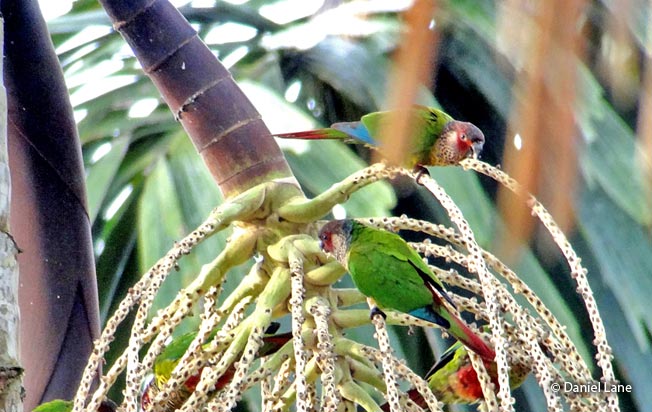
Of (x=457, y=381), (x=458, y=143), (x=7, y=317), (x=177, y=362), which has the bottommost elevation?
(x=457, y=381)

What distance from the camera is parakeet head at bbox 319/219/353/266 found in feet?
3.75

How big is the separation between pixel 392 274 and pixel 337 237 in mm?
111

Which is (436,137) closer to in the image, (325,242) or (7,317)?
(325,242)

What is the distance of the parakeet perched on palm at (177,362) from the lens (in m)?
1.18

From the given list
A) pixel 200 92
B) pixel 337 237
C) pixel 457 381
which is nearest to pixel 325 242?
pixel 337 237

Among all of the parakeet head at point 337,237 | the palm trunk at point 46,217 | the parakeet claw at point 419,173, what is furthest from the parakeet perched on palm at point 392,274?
the palm trunk at point 46,217

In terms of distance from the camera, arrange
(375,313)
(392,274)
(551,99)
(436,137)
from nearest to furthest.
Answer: (551,99) → (375,313) → (392,274) → (436,137)

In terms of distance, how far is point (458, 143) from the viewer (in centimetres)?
138

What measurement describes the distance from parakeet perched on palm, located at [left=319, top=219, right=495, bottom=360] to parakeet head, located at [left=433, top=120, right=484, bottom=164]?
152 mm

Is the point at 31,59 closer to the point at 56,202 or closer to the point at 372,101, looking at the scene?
the point at 56,202

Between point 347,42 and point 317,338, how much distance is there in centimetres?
108

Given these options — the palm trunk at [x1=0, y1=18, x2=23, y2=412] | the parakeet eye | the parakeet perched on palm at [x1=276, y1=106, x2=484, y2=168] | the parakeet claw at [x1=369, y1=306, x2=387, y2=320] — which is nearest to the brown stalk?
the palm trunk at [x1=0, y1=18, x2=23, y2=412]

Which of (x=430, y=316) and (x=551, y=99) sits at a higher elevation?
(x=551, y=99)

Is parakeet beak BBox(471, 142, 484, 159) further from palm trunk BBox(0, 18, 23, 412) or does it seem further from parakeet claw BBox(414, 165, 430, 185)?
palm trunk BBox(0, 18, 23, 412)
